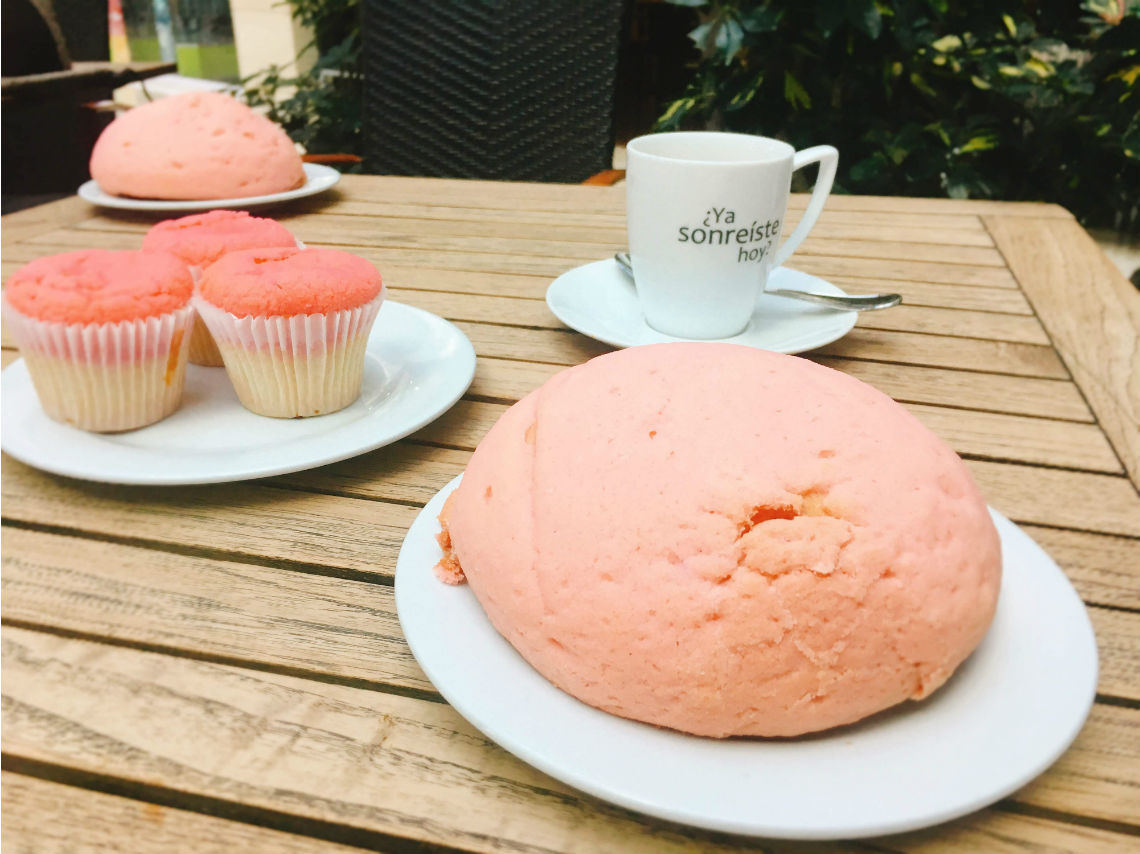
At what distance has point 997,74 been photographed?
2.17m

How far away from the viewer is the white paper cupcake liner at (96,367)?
74 cm

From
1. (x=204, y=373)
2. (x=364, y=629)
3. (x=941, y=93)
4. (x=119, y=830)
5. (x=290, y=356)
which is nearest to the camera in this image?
(x=119, y=830)

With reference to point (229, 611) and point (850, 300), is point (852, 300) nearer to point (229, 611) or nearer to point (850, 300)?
point (850, 300)

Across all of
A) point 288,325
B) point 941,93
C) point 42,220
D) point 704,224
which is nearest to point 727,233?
point 704,224

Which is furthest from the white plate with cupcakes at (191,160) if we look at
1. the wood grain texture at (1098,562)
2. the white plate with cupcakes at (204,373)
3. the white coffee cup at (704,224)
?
the wood grain texture at (1098,562)

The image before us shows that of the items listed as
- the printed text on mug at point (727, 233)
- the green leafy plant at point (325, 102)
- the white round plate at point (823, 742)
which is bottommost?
the green leafy plant at point (325, 102)

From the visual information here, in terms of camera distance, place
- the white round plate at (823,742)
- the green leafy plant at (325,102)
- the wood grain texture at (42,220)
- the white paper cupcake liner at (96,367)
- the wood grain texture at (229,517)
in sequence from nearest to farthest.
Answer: the white round plate at (823,742) → the wood grain texture at (229,517) → the white paper cupcake liner at (96,367) → the wood grain texture at (42,220) → the green leafy plant at (325,102)

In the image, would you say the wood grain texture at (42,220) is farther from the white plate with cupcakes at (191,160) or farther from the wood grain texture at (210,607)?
the wood grain texture at (210,607)

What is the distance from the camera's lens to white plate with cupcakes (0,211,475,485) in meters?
0.71

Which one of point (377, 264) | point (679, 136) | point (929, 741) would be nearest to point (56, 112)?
point (377, 264)

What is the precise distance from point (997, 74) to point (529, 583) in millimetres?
2323

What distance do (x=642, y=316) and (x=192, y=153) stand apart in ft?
3.17

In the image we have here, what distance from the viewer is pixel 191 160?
1473mm

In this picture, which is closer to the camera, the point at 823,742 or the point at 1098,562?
the point at 823,742
